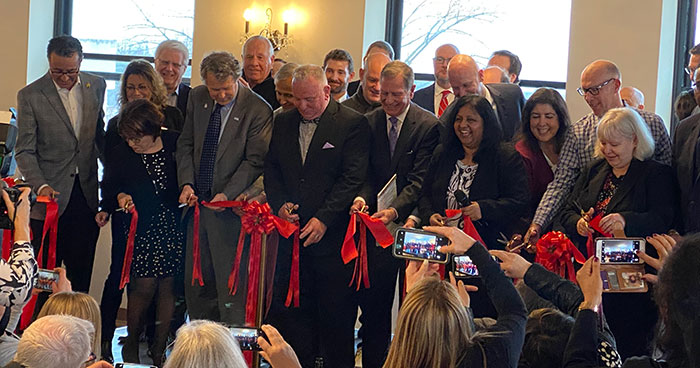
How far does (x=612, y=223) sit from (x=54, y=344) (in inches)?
102

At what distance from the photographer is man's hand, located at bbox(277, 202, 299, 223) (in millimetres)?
4797

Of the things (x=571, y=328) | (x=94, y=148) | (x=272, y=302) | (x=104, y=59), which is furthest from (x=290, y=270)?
(x=104, y=59)

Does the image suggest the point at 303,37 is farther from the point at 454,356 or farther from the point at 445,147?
the point at 454,356

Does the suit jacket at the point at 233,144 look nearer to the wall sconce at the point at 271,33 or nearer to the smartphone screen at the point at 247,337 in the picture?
the smartphone screen at the point at 247,337

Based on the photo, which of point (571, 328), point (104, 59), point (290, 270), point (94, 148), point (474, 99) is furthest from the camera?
point (104, 59)

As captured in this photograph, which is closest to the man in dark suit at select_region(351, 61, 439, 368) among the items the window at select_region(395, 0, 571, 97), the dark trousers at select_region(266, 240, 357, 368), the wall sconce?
the dark trousers at select_region(266, 240, 357, 368)

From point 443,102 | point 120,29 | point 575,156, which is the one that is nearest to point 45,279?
point 575,156

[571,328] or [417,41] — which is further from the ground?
[417,41]

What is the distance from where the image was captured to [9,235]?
17.0 feet

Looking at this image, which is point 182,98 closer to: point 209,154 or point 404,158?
point 209,154

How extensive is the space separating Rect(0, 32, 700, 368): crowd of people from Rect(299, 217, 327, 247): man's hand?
1cm

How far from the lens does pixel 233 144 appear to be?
16.7 feet

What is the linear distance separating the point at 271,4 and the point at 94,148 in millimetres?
2677

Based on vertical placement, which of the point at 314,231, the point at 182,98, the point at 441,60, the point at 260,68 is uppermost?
the point at 441,60
